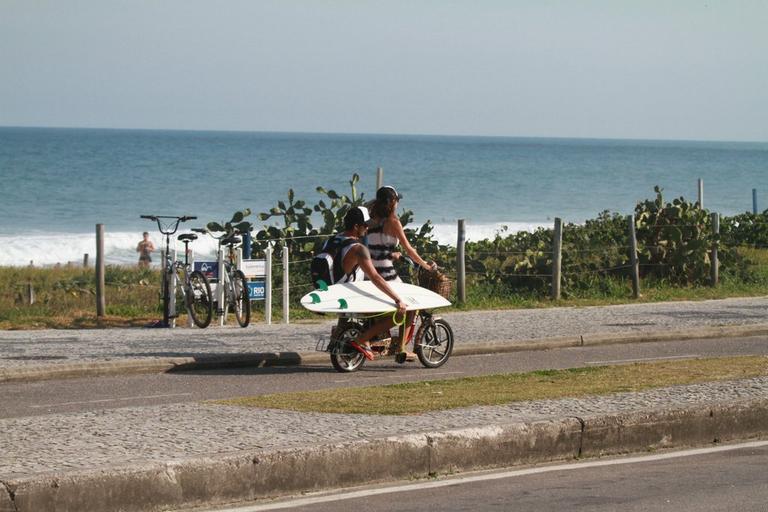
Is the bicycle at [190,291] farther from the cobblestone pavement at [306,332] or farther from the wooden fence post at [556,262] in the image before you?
the wooden fence post at [556,262]

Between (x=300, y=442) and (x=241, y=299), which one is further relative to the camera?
(x=241, y=299)

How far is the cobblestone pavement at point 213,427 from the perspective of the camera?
26.4 ft

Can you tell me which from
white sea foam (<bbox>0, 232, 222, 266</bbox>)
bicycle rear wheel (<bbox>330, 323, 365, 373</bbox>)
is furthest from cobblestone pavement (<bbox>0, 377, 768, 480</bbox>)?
white sea foam (<bbox>0, 232, 222, 266</bbox>)

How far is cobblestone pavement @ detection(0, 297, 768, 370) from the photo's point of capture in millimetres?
14492

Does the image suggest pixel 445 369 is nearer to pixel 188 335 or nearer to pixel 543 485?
pixel 188 335

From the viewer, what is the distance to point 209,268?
59.0 feet

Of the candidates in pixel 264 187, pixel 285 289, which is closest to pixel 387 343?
pixel 285 289

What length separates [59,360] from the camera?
13.7 meters

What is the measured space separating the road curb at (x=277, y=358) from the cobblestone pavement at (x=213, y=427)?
3276 millimetres

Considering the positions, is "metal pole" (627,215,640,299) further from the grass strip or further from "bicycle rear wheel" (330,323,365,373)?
"bicycle rear wheel" (330,323,365,373)

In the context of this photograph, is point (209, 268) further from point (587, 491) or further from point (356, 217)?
point (587, 491)

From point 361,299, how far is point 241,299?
14.3 ft

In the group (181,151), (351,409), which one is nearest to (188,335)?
(351,409)

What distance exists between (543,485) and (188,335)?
889cm
